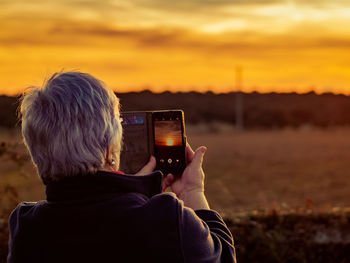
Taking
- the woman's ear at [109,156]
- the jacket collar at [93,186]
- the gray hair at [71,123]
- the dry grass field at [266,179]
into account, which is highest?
the gray hair at [71,123]

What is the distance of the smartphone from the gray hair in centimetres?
53

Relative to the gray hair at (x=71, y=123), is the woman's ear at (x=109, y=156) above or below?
below

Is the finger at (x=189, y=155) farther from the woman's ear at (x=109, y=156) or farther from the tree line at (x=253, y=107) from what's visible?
the tree line at (x=253, y=107)

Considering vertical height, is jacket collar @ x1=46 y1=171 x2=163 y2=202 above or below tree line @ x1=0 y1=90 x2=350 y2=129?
above

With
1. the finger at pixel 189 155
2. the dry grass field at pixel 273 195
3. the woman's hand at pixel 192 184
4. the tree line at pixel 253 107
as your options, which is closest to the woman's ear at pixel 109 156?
the woman's hand at pixel 192 184

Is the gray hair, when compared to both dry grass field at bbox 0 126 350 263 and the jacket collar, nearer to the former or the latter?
the jacket collar

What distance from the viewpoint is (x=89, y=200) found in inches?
60.1

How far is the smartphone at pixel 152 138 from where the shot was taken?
6.90ft

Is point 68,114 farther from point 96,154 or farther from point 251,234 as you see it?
point 251,234

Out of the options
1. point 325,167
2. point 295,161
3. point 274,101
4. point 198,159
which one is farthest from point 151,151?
point 274,101

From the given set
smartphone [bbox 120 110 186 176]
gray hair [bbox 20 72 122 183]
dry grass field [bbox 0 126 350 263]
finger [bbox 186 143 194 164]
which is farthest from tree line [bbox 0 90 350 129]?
gray hair [bbox 20 72 122 183]

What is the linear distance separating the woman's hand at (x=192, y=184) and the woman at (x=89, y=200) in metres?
0.21

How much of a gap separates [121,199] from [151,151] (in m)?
0.68

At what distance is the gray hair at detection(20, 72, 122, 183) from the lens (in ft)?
4.99
